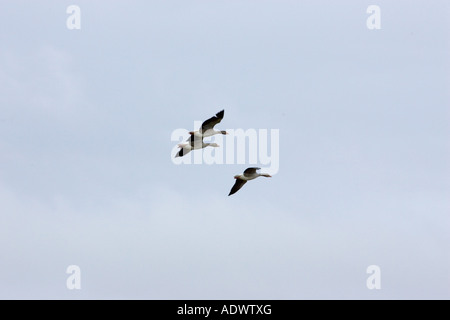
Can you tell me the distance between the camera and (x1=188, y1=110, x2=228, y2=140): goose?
109 m

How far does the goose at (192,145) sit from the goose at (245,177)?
2119 millimetres

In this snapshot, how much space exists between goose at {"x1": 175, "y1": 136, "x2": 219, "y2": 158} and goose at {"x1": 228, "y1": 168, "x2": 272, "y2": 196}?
6.95ft

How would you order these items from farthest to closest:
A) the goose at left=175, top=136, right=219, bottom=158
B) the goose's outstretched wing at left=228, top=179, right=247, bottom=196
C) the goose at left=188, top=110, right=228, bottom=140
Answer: the goose's outstretched wing at left=228, top=179, right=247, bottom=196 → the goose at left=175, top=136, right=219, bottom=158 → the goose at left=188, top=110, right=228, bottom=140

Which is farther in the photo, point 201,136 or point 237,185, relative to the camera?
point 237,185

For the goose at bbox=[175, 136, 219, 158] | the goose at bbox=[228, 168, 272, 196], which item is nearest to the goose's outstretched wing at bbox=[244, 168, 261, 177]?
the goose at bbox=[228, 168, 272, 196]

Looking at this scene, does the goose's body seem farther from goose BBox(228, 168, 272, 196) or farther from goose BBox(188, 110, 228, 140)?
goose BBox(228, 168, 272, 196)

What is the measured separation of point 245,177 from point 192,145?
3.22 m

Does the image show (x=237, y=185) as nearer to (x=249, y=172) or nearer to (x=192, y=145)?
(x=249, y=172)

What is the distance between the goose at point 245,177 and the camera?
109438 mm

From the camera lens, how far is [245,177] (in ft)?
361

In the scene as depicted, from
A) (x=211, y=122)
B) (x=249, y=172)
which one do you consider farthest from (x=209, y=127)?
(x=249, y=172)
